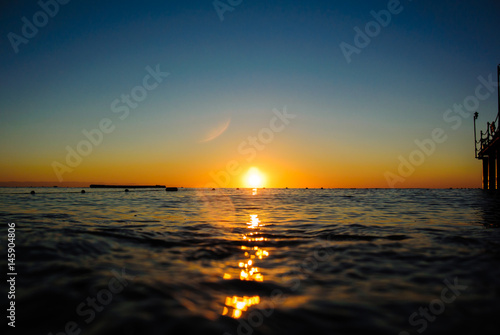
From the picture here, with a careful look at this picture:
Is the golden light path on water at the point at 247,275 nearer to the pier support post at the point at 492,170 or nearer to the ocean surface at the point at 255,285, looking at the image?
the ocean surface at the point at 255,285

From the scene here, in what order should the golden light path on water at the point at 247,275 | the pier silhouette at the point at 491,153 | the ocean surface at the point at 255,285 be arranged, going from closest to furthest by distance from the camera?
1. the ocean surface at the point at 255,285
2. the golden light path on water at the point at 247,275
3. the pier silhouette at the point at 491,153

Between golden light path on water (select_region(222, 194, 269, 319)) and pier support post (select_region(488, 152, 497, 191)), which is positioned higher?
pier support post (select_region(488, 152, 497, 191))

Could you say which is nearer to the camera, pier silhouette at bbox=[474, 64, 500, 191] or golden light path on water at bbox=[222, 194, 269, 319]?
golden light path on water at bbox=[222, 194, 269, 319]

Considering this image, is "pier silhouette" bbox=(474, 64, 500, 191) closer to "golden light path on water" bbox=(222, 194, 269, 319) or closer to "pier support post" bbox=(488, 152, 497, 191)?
"pier support post" bbox=(488, 152, 497, 191)

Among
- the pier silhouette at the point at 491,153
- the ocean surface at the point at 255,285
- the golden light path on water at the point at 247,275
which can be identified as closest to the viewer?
the ocean surface at the point at 255,285

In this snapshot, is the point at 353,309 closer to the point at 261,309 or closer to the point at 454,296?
the point at 261,309

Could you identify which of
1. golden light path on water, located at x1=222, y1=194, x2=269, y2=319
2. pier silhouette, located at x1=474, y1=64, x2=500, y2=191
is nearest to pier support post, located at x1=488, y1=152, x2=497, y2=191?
pier silhouette, located at x1=474, y1=64, x2=500, y2=191

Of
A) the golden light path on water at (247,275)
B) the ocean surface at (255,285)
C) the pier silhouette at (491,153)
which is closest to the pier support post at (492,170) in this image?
the pier silhouette at (491,153)

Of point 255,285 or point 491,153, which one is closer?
point 255,285

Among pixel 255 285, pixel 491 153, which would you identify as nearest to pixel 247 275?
pixel 255 285

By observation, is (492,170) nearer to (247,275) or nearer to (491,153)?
(491,153)

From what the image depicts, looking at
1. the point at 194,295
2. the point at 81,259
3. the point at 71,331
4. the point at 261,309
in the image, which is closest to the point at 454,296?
the point at 261,309

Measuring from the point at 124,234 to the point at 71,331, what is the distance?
700 centimetres

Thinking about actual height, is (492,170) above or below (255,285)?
above
